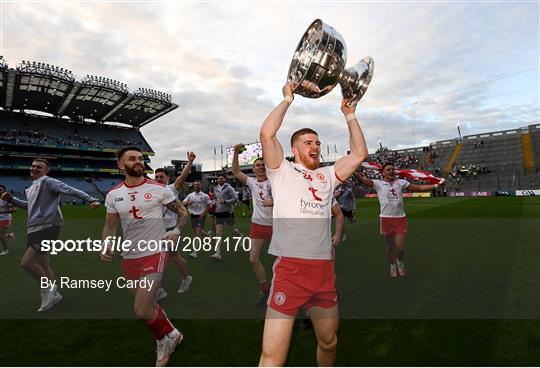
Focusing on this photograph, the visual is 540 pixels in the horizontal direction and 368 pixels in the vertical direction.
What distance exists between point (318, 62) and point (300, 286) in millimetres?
1782

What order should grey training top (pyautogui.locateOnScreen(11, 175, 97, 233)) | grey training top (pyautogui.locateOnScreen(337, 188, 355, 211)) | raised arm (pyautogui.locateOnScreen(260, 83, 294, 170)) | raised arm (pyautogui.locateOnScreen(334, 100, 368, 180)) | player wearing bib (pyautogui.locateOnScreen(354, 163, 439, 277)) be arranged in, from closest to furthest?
raised arm (pyautogui.locateOnScreen(260, 83, 294, 170)) < raised arm (pyautogui.locateOnScreen(334, 100, 368, 180)) < grey training top (pyautogui.locateOnScreen(11, 175, 97, 233)) < player wearing bib (pyautogui.locateOnScreen(354, 163, 439, 277)) < grey training top (pyautogui.locateOnScreen(337, 188, 355, 211))

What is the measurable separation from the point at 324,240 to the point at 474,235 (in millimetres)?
11489

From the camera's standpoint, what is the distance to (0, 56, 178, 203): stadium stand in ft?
168

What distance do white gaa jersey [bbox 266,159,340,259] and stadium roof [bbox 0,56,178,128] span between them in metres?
55.8

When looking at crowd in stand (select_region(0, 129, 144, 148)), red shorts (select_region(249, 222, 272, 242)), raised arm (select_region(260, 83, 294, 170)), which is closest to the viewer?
raised arm (select_region(260, 83, 294, 170))

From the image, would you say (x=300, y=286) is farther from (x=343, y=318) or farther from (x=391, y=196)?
(x=391, y=196)

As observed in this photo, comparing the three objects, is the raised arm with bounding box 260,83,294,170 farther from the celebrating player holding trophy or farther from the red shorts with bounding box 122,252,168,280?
the red shorts with bounding box 122,252,168,280

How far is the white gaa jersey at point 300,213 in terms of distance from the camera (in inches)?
109

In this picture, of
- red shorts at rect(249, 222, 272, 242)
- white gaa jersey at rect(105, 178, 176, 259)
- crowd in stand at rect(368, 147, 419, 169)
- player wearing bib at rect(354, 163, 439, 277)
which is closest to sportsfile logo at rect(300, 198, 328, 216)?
white gaa jersey at rect(105, 178, 176, 259)

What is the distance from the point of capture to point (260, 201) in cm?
608

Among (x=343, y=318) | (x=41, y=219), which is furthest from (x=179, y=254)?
(x=343, y=318)

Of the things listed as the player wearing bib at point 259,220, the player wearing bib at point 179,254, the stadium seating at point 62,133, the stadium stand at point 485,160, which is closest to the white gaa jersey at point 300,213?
the player wearing bib at point 259,220

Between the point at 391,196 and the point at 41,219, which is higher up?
the point at 391,196

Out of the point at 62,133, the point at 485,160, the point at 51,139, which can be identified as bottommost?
the point at 485,160
